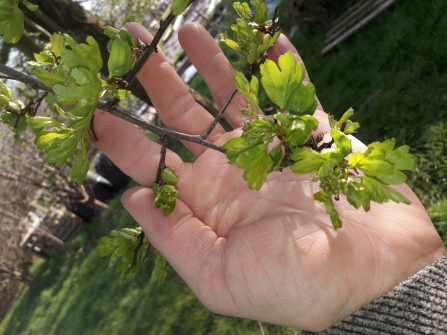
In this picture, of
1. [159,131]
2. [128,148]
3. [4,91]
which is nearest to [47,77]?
[159,131]

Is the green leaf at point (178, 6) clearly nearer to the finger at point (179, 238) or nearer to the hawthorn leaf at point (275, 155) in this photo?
the hawthorn leaf at point (275, 155)

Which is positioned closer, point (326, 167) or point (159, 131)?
point (326, 167)

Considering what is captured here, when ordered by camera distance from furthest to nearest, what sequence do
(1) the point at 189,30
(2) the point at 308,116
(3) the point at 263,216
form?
(1) the point at 189,30 < (3) the point at 263,216 < (2) the point at 308,116

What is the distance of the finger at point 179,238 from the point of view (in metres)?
1.65

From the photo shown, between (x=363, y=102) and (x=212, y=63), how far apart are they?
190cm

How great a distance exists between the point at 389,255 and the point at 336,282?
273 millimetres

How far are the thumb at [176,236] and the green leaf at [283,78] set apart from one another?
79cm

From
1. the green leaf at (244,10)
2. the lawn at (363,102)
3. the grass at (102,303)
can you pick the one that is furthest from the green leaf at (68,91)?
the grass at (102,303)

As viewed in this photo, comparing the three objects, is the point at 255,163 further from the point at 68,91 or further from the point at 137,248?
the point at 137,248

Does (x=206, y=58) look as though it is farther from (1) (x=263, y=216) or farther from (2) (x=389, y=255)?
(2) (x=389, y=255)

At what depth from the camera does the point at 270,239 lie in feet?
5.06

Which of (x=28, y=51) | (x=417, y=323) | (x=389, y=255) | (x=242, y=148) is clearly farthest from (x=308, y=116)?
(x=28, y=51)

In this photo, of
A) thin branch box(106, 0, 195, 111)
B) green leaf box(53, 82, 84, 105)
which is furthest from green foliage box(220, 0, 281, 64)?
green leaf box(53, 82, 84, 105)

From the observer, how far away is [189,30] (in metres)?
2.10
